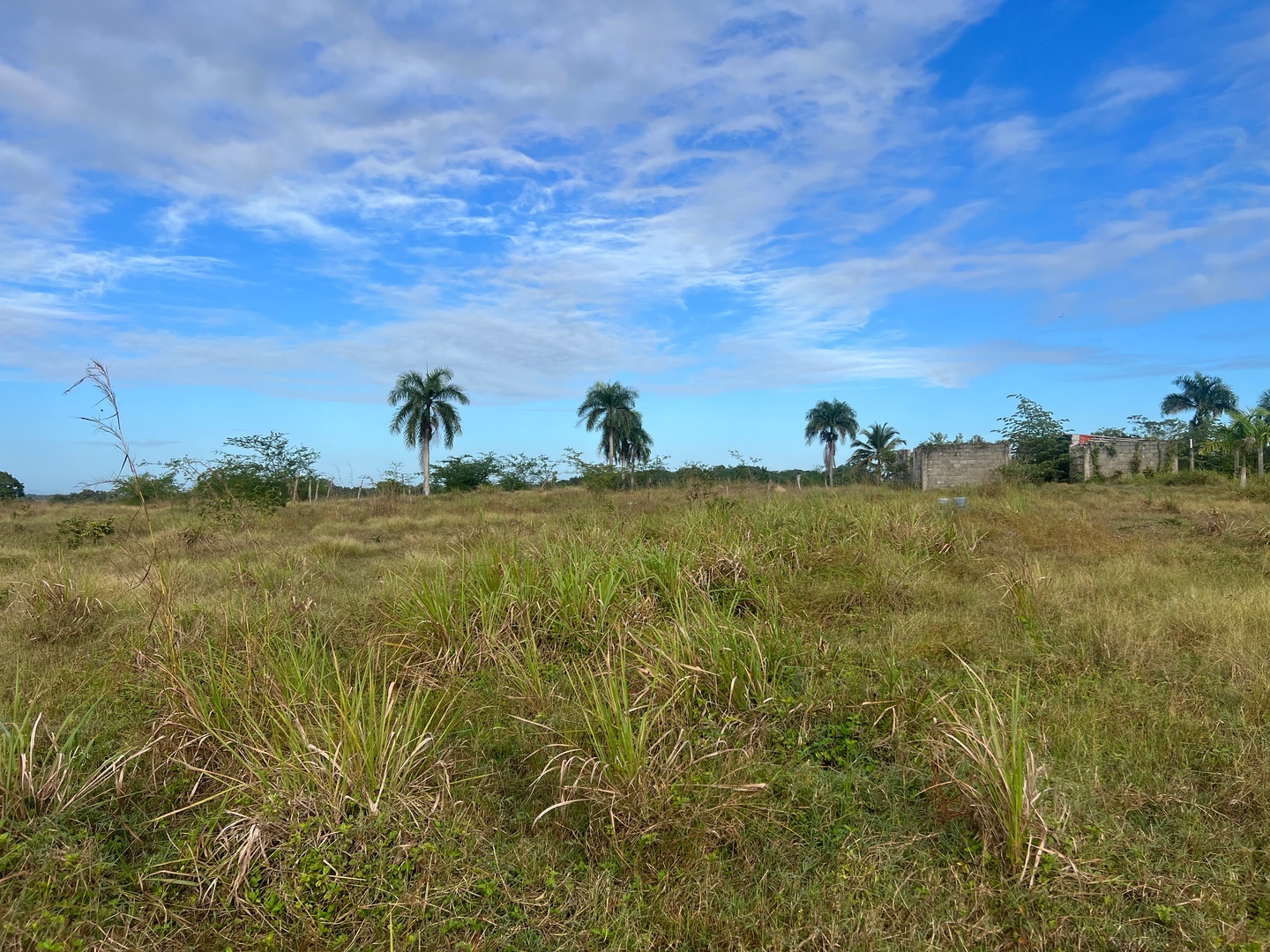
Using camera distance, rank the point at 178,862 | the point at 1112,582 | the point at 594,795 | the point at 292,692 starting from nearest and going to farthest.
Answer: the point at 178,862, the point at 594,795, the point at 292,692, the point at 1112,582

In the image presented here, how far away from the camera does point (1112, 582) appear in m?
6.40

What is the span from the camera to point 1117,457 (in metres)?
25.4

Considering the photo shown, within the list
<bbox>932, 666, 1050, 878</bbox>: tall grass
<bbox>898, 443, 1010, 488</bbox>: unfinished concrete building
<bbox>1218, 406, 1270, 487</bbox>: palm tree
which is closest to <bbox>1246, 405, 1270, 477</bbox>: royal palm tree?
<bbox>1218, 406, 1270, 487</bbox>: palm tree

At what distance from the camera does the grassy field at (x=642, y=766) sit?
2.53m

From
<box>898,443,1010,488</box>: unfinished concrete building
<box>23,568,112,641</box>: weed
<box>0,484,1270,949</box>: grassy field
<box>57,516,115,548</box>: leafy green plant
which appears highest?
<box>898,443,1010,488</box>: unfinished concrete building

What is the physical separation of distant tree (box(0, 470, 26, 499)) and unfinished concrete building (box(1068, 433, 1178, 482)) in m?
34.6

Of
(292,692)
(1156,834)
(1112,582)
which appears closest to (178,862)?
(292,692)

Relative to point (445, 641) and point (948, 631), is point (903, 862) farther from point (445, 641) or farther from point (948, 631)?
point (445, 641)

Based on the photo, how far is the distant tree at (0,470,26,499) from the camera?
2466 centimetres

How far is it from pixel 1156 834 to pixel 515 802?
260 cm

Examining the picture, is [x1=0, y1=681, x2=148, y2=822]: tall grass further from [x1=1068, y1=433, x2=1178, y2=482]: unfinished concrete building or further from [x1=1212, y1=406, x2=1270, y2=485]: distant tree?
[x1=1068, y1=433, x2=1178, y2=482]: unfinished concrete building

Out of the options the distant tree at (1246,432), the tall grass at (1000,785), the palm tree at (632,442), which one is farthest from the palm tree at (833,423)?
the tall grass at (1000,785)

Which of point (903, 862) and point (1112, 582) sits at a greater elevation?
point (1112, 582)

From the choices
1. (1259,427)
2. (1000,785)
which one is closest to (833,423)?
(1259,427)
